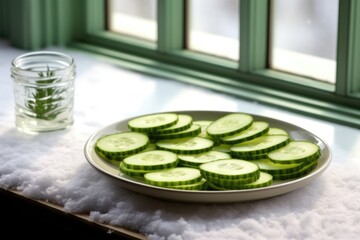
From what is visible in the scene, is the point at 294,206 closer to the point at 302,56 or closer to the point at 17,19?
the point at 302,56

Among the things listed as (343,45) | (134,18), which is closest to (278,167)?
(343,45)

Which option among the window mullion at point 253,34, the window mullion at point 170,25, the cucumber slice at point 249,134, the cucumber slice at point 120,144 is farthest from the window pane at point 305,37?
the cucumber slice at point 120,144

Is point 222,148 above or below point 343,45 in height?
below

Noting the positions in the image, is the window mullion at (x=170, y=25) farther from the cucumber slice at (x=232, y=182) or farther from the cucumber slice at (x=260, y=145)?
the cucumber slice at (x=232, y=182)

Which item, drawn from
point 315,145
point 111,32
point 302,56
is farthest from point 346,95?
point 111,32

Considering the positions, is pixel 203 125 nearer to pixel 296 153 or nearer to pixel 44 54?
pixel 296 153

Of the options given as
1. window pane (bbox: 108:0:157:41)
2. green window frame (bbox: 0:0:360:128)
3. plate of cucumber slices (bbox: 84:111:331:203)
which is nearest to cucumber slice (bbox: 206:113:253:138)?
plate of cucumber slices (bbox: 84:111:331:203)
